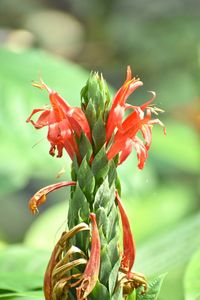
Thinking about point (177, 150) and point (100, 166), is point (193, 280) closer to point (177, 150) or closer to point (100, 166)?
point (100, 166)

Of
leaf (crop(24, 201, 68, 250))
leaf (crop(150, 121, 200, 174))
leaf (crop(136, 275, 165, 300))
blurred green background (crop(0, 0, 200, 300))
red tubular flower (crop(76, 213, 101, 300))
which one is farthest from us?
leaf (crop(150, 121, 200, 174))

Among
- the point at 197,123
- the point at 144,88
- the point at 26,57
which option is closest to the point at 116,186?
the point at 26,57

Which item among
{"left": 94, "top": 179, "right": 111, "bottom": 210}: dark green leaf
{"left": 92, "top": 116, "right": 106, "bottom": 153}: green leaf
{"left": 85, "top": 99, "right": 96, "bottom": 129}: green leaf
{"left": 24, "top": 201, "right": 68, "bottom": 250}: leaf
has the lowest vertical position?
{"left": 24, "top": 201, "right": 68, "bottom": 250}: leaf

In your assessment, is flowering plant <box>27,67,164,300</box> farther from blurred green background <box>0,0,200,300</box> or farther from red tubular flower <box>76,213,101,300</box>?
blurred green background <box>0,0,200,300</box>

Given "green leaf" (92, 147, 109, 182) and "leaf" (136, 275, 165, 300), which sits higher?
"green leaf" (92, 147, 109, 182)

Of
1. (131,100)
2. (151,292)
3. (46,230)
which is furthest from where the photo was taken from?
(131,100)

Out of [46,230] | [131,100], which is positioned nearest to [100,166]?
[46,230]

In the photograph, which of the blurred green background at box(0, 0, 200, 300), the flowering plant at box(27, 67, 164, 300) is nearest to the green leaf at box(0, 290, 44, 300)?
the blurred green background at box(0, 0, 200, 300)

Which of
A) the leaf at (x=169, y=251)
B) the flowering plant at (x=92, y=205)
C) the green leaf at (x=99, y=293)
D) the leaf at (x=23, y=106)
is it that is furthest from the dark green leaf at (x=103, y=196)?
the leaf at (x=23, y=106)
